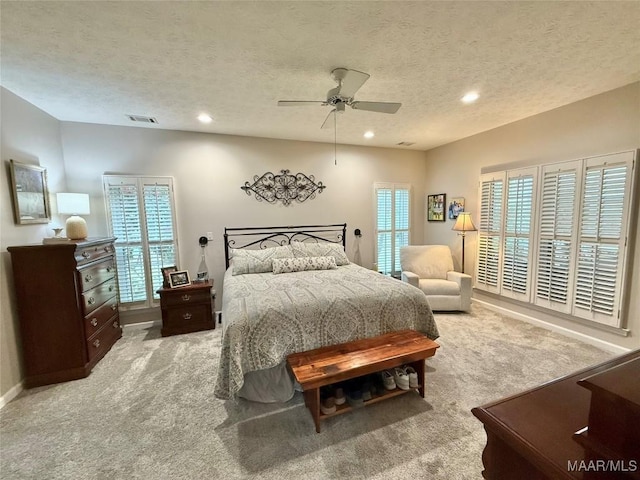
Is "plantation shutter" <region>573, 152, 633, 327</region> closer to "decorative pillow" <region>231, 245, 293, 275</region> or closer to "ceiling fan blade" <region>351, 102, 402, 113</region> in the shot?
"ceiling fan blade" <region>351, 102, 402, 113</region>

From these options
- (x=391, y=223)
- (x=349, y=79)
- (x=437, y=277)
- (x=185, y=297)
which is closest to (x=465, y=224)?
(x=437, y=277)

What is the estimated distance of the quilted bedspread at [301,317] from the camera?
1.98 m

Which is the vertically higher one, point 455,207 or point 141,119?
point 141,119

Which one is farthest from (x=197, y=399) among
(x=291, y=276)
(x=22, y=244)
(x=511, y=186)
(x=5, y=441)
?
(x=511, y=186)

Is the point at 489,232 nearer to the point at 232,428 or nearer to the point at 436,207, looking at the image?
the point at 436,207

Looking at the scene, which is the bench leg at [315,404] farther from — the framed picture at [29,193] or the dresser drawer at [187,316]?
the framed picture at [29,193]

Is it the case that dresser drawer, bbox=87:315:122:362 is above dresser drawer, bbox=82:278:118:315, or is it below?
below

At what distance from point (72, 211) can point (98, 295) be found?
0.95m

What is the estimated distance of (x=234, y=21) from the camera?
65.5 inches

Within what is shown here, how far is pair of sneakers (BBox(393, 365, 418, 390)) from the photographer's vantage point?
83.8 inches

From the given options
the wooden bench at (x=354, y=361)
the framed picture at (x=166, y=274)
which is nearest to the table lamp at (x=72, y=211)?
the framed picture at (x=166, y=274)

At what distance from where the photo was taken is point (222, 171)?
3.95 metres

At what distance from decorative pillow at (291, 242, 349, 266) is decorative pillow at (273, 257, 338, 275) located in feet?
0.60

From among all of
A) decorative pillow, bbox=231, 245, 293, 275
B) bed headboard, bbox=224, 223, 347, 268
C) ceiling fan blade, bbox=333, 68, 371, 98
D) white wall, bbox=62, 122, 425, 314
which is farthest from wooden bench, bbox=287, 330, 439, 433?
white wall, bbox=62, 122, 425, 314
